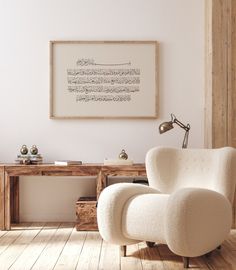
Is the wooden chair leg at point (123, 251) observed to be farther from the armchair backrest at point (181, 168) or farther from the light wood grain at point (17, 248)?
the light wood grain at point (17, 248)

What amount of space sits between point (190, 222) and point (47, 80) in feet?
8.29

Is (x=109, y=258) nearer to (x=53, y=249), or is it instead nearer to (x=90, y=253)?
(x=90, y=253)

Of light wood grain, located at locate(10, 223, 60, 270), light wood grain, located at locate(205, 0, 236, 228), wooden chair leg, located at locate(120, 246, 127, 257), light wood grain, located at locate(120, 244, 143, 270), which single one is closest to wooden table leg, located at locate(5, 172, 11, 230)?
light wood grain, located at locate(10, 223, 60, 270)

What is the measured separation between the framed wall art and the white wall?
82mm

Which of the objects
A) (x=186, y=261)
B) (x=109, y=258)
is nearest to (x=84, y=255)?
(x=109, y=258)

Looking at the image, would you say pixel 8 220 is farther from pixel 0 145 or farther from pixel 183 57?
pixel 183 57

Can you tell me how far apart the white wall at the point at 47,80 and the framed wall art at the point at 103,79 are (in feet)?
0.27

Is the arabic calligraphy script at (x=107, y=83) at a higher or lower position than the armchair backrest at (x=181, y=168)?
higher

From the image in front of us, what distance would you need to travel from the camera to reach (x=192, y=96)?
5.00 m

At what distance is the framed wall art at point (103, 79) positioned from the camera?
16.4 feet

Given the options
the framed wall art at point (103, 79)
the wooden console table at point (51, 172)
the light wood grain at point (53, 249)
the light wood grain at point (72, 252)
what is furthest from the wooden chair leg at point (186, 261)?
the framed wall art at point (103, 79)

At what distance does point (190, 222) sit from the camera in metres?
3.08

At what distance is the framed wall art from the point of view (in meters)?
5.00

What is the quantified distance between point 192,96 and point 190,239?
2206 mm
